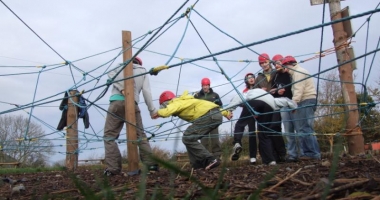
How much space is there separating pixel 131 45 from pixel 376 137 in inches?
764

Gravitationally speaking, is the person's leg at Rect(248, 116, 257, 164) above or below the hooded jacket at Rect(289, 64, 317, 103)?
below

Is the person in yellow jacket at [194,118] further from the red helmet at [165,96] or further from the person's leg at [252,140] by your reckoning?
the person's leg at [252,140]

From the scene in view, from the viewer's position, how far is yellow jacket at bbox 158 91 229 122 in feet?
17.7

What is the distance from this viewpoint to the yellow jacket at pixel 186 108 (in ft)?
17.7

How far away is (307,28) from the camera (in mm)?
2381

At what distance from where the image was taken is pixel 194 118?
5605mm

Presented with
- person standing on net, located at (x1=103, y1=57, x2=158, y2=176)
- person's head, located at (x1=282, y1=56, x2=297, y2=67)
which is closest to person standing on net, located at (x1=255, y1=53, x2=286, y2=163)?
person's head, located at (x1=282, y1=56, x2=297, y2=67)

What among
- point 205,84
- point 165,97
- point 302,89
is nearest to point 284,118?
point 302,89

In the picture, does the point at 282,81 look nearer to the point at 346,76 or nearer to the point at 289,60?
the point at 289,60

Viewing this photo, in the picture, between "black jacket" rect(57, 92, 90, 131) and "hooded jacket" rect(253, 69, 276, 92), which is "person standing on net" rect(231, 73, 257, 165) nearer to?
"hooded jacket" rect(253, 69, 276, 92)

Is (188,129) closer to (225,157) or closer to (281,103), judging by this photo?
(281,103)

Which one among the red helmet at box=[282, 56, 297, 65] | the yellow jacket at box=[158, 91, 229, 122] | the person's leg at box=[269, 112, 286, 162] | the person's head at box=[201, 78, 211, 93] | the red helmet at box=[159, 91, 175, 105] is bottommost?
the person's leg at box=[269, 112, 286, 162]

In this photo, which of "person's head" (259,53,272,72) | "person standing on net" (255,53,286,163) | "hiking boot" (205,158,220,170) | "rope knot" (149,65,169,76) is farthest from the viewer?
"person's head" (259,53,272,72)

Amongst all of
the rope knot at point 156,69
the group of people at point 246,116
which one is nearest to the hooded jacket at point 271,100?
the group of people at point 246,116
